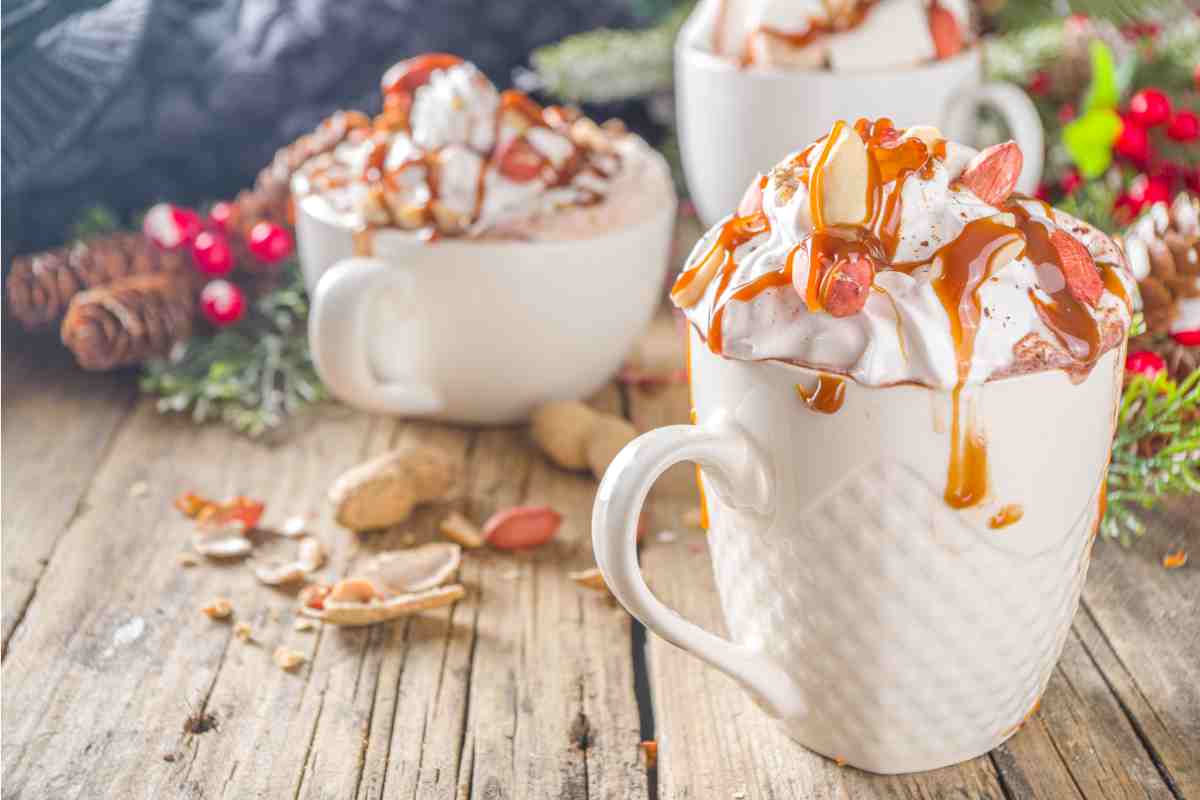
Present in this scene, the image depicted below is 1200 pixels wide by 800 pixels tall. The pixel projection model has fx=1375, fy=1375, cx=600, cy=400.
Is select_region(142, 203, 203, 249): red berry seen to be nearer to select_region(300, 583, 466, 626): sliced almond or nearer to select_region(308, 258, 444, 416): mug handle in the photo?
select_region(308, 258, 444, 416): mug handle

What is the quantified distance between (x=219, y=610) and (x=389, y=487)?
0.50 ft

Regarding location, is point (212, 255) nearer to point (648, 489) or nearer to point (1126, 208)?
point (648, 489)

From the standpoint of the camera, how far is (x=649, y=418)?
115cm

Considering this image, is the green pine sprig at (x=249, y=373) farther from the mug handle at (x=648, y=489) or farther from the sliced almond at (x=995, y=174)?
the sliced almond at (x=995, y=174)

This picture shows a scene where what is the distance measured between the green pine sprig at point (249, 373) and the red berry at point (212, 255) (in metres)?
0.05

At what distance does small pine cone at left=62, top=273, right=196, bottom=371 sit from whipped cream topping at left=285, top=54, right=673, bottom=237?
0.61ft

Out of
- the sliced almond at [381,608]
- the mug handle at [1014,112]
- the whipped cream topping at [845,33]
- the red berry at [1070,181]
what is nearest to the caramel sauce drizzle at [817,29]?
the whipped cream topping at [845,33]

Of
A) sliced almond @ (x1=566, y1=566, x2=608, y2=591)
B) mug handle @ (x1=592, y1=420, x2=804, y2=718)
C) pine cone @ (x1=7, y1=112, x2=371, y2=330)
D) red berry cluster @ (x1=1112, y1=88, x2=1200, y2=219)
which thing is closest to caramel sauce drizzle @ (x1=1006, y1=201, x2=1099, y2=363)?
mug handle @ (x1=592, y1=420, x2=804, y2=718)

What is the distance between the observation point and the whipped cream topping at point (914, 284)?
24.7 inches

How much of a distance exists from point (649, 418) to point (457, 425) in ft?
0.53

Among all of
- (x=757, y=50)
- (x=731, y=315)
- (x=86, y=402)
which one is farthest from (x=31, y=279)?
(x=731, y=315)

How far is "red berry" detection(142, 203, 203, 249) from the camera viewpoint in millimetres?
1251

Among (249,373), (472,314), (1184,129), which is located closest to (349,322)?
(472,314)

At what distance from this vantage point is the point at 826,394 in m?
0.64
